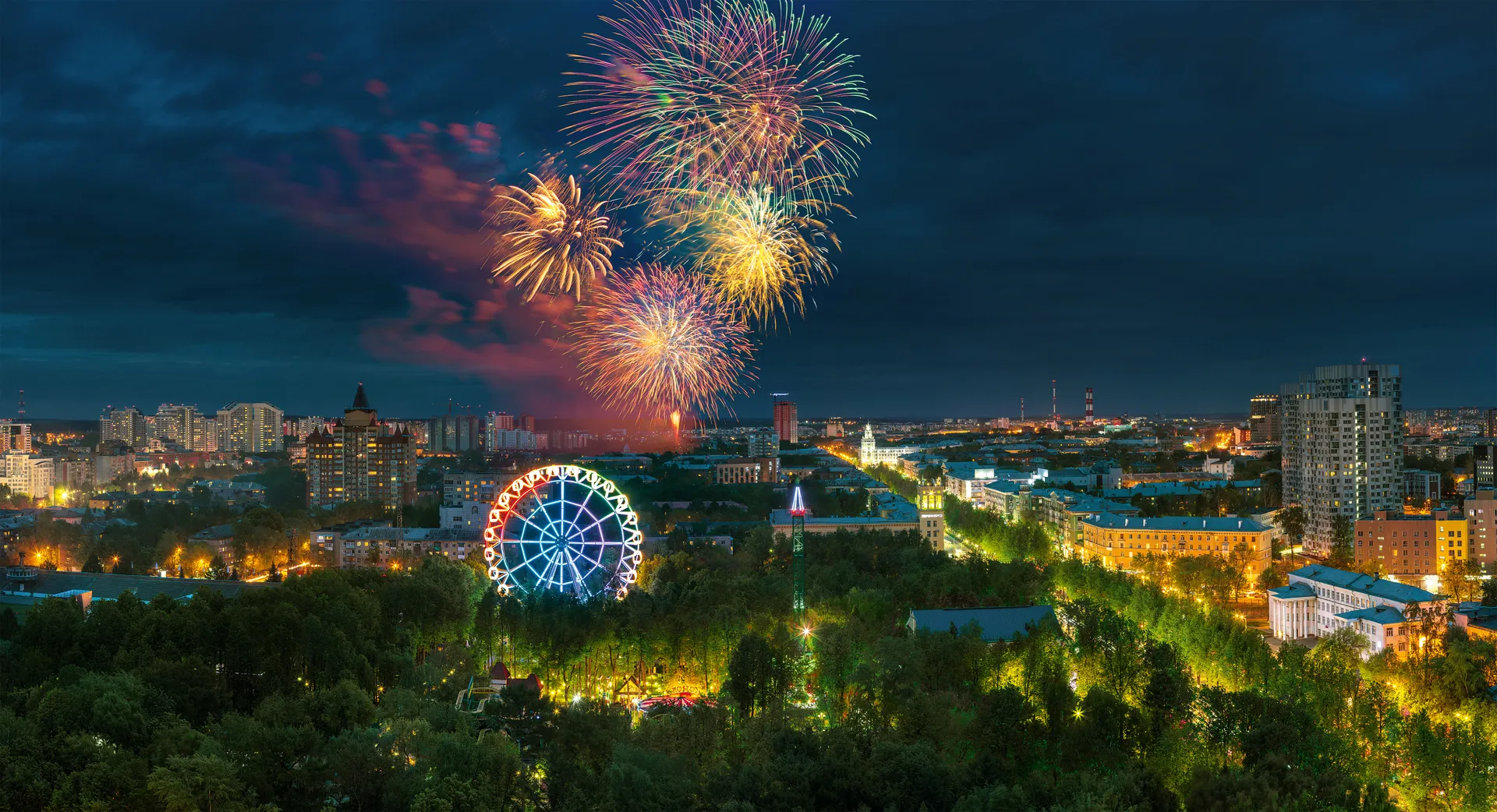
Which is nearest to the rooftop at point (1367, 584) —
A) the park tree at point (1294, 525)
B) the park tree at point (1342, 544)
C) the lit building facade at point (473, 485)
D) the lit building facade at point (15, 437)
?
the park tree at point (1342, 544)

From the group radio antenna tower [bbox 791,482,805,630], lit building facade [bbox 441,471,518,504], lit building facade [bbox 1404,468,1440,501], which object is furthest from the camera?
lit building facade [bbox 441,471,518,504]

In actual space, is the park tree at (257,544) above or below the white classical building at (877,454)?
below

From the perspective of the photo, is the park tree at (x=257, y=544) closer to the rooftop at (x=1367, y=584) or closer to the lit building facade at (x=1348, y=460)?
the rooftop at (x=1367, y=584)

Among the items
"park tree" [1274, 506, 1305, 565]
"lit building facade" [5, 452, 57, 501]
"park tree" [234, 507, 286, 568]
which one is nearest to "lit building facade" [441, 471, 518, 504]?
"park tree" [234, 507, 286, 568]

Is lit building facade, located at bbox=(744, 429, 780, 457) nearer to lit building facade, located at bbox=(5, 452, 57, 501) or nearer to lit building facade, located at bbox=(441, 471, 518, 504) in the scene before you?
lit building facade, located at bbox=(441, 471, 518, 504)

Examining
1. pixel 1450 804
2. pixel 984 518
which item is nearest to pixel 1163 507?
pixel 984 518

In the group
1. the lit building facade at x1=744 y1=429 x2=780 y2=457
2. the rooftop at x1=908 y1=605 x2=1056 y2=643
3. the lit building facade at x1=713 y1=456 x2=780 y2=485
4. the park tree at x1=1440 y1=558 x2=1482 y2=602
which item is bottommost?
the park tree at x1=1440 y1=558 x2=1482 y2=602
